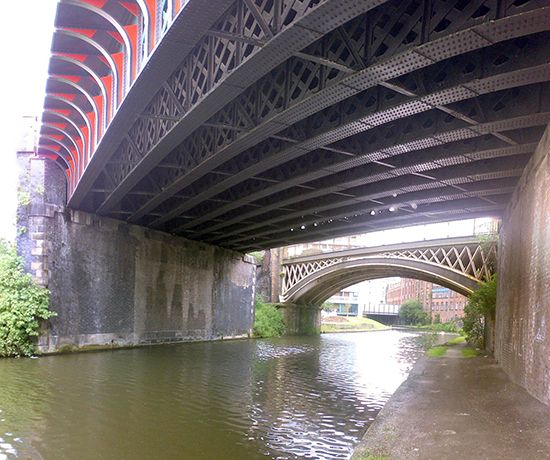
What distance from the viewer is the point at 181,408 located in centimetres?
1127

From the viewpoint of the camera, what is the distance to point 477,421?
8680 mm

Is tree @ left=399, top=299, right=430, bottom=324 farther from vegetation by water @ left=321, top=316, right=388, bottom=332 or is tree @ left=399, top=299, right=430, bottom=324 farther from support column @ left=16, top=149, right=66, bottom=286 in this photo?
support column @ left=16, top=149, right=66, bottom=286

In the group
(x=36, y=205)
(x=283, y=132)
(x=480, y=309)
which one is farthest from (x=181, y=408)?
(x=480, y=309)

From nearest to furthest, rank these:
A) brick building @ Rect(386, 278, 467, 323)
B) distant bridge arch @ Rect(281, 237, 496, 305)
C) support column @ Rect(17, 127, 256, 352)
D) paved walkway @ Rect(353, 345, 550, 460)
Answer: paved walkway @ Rect(353, 345, 550, 460) → support column @ Rect(17, 127, 256, 352) → distant bridge arch @ Rect(281, 237, 496, 305) → brick building @ Rect(386, 278, 467, 323)

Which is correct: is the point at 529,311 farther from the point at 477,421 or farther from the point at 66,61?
the point at 66,61

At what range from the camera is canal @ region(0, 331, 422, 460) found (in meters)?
8.22

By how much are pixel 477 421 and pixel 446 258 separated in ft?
82.8

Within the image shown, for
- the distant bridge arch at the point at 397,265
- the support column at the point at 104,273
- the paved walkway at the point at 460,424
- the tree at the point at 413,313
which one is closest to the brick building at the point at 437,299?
the tree at the point at 413,313

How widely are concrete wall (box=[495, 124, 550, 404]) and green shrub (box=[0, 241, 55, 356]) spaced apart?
16647 millimetres

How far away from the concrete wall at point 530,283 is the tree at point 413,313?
7891cm

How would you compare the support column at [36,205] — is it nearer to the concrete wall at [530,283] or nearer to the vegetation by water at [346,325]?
the concrete wall at [530,283]

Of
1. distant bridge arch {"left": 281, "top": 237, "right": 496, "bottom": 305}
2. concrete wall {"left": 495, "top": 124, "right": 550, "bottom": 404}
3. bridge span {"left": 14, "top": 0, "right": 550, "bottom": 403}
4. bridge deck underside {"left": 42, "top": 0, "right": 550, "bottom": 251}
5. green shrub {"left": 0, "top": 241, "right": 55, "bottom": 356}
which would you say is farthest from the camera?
distant bridge arch {"left": 281, "top": 237, "right": 496, "bottom": 305}

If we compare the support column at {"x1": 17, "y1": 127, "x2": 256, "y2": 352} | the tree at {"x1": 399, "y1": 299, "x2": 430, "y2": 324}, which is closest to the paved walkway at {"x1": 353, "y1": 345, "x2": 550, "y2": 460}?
the support column at {"x1": 17, "y1": 127, "x2": 256, "y2": 352}

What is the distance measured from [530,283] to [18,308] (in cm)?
1752
